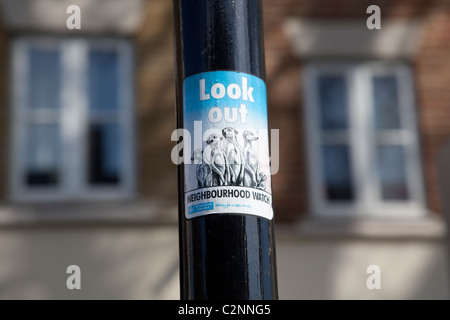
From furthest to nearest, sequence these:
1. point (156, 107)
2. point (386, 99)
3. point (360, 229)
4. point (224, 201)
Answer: point (386, 99) < point (156, 107) < point (360, 229) < point (224, 201)

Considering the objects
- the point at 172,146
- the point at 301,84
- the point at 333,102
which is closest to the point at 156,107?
the point at 172,146

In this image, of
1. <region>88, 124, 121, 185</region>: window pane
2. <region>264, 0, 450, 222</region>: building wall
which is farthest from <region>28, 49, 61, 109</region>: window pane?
<region>264, 0, 450, 222</region>: building wall

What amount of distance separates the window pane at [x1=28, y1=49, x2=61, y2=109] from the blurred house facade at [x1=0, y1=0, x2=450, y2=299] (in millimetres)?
19

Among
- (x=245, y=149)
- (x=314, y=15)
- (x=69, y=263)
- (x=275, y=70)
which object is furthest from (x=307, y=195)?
(x=245, y=149)

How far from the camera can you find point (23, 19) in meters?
8.99

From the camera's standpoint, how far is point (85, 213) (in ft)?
28.2

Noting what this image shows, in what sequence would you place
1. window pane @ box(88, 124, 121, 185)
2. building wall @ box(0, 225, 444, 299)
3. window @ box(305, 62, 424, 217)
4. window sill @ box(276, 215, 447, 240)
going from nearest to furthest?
building wall @ box(0, 225, 444, 299)
window sill @ box(276, 215, 447, 240)
window pane @ box(88, 124, 121, 185)
window @ box(305, 62, 424, 217)

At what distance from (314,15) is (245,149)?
7371 millimetres

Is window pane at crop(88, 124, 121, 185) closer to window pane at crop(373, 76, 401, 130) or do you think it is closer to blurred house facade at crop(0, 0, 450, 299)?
blurred house facade at crop(0, 0, 450, 299)

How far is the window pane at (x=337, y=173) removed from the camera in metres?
9.21

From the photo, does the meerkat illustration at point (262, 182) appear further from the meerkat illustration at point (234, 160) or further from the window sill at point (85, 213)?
Answer: the window sill at point (85, 213)

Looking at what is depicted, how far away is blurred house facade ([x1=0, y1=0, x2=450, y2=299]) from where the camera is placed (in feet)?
28.1

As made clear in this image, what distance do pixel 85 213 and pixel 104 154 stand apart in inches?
36.0

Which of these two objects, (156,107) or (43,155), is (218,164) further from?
(43,155)
